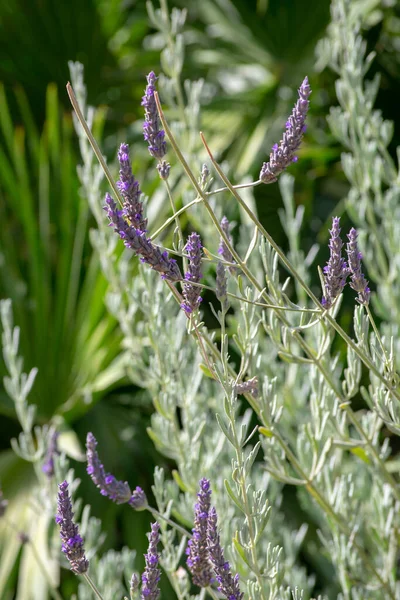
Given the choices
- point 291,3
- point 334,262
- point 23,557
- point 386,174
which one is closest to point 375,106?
point 291,3

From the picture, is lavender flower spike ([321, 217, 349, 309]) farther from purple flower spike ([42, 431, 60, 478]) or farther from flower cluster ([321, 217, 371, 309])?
purple flower spike ([42, 431, 60, 478])

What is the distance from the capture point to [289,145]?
2.08ft

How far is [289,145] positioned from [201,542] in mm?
346

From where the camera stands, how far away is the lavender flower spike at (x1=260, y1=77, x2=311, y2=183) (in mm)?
633

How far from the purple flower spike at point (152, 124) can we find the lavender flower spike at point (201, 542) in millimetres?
286

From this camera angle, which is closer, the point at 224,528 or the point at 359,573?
the point at 224,528

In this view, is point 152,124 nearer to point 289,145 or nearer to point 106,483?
point 289,145

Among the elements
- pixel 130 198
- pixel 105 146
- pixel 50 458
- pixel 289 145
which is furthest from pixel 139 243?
pixel 105 146

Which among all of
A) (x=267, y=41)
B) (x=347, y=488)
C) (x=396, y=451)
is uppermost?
(x=267, y=41)

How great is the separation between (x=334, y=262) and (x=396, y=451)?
2.07m

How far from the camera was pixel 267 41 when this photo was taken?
10.3ft

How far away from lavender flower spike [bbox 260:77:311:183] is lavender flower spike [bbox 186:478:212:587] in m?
0.26

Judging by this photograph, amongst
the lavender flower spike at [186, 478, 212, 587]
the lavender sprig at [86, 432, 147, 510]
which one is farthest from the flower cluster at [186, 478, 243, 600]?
the lavender sprig at [86, 432, 147, 510]

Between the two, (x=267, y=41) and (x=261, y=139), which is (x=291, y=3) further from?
(x=261, y=139)
